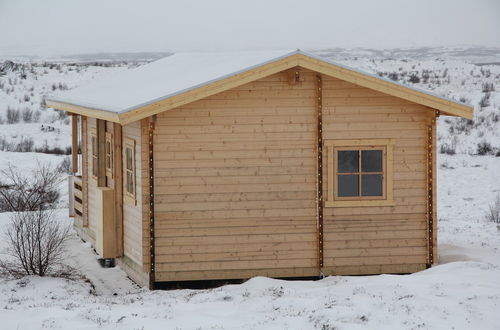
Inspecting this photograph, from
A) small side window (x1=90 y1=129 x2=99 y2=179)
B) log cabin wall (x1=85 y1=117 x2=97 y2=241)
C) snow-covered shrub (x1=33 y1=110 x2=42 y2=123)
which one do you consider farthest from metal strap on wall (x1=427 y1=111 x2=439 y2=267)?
snow-covered shrub (x1=33 y1=110 x2=42 y2=123)

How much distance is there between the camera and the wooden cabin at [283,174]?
13.1m

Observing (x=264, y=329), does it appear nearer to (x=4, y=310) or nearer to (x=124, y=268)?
(x=4, y=310)

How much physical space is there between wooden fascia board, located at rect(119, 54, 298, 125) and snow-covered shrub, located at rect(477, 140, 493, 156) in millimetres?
20197

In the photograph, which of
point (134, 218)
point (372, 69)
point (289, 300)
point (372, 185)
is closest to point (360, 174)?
point (372, 185)

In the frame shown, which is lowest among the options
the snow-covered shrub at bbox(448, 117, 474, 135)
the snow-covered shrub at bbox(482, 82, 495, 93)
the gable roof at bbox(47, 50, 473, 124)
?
the snow-covered shrub at bbox(448, 117, 474, 135)

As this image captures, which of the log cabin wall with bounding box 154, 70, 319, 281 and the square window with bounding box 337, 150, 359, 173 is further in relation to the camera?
the square window with bounding box 337, 150, 359, 173

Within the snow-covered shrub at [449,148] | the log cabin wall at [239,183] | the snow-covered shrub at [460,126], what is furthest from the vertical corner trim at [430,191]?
the snow-covered shrub at [460,126]

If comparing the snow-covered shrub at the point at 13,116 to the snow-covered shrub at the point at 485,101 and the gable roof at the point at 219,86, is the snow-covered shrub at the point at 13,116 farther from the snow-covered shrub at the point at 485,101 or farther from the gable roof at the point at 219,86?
the gable roof at the point at 219,86

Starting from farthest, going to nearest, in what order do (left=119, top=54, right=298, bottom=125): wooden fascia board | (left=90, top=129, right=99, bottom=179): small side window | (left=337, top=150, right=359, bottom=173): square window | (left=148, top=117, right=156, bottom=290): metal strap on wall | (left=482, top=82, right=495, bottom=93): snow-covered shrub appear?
(left=482, top=82, right=495, bottom=93): snow-covered shrub, (left=90, top=129, right=99, bottom=179): small side window, (left=337, top=150, right=359, bottom=173): square window, (left=148, top=117, right=156, bottom=290): metal strap on wall, (left=119, top=54, right=298, bottom=125): wooden fascia board

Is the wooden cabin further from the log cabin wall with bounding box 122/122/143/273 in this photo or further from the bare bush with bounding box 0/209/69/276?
the bare bush with bounding box 0/209/69/276

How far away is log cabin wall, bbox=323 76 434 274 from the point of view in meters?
13.5

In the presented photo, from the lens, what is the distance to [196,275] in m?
13.3

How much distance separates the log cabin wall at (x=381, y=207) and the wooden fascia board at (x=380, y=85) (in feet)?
A: 0.94

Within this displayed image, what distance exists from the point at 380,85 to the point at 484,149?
1997 cm
